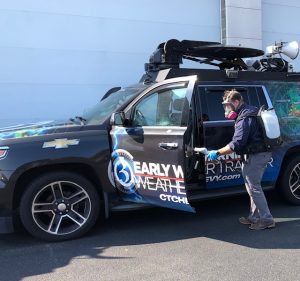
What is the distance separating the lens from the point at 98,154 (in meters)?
5.27

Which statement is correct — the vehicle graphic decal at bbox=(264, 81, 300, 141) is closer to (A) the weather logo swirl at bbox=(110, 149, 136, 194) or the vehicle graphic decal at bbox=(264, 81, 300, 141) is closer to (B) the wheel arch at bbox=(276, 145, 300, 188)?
(B) the wheel arch at bbox=(276, 145, 300, 188)

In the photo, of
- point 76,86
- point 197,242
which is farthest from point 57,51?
point 197,242

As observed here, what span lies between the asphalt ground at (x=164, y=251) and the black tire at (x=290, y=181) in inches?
13.8

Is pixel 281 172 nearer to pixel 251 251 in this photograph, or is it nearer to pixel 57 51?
pixel 251 251

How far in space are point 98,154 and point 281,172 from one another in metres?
2.75

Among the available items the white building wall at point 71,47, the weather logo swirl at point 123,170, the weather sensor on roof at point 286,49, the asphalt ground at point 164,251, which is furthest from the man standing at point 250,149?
the white building wall at point 71,47

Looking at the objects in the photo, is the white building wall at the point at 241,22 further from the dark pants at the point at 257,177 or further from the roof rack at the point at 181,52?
the dark pants at the point at 257,177

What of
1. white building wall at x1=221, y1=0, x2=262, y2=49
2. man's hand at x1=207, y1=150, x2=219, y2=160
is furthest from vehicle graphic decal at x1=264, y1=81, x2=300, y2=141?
white building wall at x1=221, y1=0, x2=262, y2=49

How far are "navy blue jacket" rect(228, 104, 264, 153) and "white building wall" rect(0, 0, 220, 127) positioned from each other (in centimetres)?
662

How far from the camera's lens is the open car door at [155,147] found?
16.7 ft

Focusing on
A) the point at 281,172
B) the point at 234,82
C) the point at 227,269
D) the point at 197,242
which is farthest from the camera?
the point at 281,172

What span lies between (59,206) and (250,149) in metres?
2.27

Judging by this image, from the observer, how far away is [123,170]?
5.36 m

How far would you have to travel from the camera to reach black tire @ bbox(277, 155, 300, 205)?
A: 6.47m
